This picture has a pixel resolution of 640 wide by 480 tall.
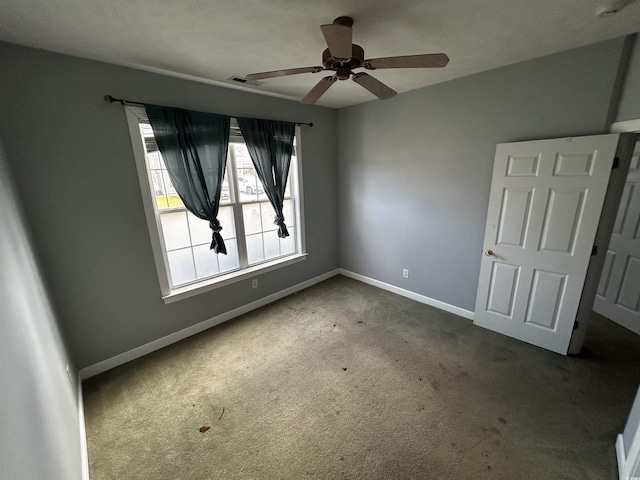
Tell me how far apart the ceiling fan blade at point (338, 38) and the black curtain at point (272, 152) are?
1723 millimetres

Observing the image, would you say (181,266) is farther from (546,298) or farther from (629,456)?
(546,298)

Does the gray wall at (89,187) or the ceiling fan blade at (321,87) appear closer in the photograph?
the ceiling fan blade at (321,87)

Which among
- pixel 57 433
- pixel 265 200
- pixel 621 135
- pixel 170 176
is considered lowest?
pixel 57 433

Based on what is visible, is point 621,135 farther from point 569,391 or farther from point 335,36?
point 335,36

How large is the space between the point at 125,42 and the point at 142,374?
2618mm

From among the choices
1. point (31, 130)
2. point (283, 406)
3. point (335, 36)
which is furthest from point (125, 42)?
point (283, 406)

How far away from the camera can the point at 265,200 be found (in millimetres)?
3316

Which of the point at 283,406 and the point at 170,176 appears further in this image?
the point at 170,176

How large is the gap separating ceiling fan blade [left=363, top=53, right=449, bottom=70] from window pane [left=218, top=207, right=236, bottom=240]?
2113 millimetres

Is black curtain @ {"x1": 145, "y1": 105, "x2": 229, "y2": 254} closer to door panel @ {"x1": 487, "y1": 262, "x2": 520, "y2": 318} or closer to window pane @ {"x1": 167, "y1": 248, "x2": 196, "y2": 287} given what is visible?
window pane @ {"x1": 167, "y1": 248, "x2": 196, "y2": 287}

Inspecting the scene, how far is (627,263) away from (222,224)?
14.7 feet

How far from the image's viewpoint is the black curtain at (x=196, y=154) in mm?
2328

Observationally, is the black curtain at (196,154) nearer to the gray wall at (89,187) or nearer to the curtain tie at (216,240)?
the curtain tie at (216,240)

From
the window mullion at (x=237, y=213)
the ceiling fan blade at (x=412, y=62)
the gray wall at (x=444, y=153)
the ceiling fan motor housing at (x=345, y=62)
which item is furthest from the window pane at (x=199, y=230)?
the ceiling fan blade at (x=412, y=62)
